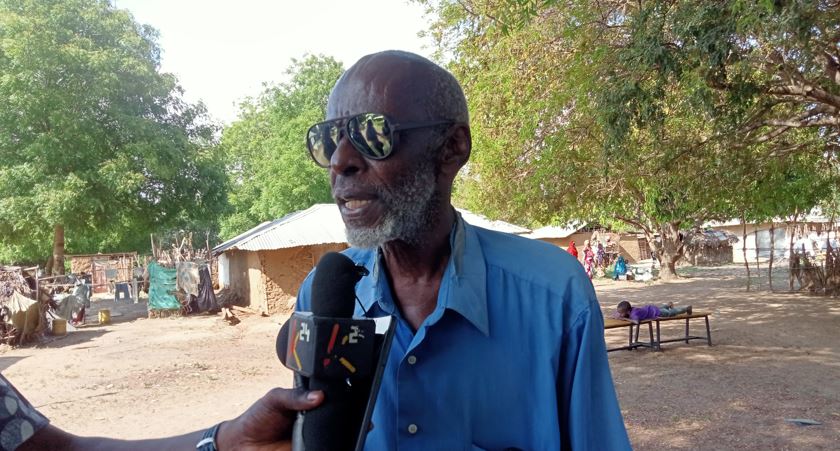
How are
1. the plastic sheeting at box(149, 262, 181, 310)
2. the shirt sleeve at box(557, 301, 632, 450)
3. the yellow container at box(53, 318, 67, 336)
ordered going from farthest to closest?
the plastic sheeting at box(149, 262, 181, 310) → the yellow container at box(53, 318, 67, 336) → the shirt sleeve at box(557, 301, 632, 450)

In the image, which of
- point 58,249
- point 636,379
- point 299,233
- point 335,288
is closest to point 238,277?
point 299,233

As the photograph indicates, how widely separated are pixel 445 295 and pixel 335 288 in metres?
0.43

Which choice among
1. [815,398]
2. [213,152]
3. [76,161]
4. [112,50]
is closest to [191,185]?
[213,152]

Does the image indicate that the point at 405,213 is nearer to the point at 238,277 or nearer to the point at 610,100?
the point at 610,100

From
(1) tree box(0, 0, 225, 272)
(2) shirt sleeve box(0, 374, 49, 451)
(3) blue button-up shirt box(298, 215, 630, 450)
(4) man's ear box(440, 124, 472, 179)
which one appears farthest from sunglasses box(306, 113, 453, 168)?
(1) tree box(0, 0, 225, 272)

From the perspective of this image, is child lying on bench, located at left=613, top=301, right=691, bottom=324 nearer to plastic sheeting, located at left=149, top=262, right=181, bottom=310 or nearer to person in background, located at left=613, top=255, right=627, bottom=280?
plastic sheeting, located at left=149, top=262, right=181, bottom=310

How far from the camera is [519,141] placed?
36.7 feet

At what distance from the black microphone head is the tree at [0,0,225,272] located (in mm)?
20759

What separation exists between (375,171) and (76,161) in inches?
850

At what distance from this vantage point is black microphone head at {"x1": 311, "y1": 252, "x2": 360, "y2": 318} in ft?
3.98

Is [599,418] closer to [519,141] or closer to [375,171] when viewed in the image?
[375,171]

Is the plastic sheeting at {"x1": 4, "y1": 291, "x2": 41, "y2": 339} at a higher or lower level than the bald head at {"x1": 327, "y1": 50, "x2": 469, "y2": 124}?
lower

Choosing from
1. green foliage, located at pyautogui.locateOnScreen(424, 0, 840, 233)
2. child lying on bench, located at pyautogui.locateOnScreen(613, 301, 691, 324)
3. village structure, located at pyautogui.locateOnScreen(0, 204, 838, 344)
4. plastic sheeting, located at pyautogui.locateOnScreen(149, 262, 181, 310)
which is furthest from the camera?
plastic sheeting, located at pyautogui.locateOnScreen(149, 262, 181, 310)

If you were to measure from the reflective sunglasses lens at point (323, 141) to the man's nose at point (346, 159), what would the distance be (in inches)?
1.4
